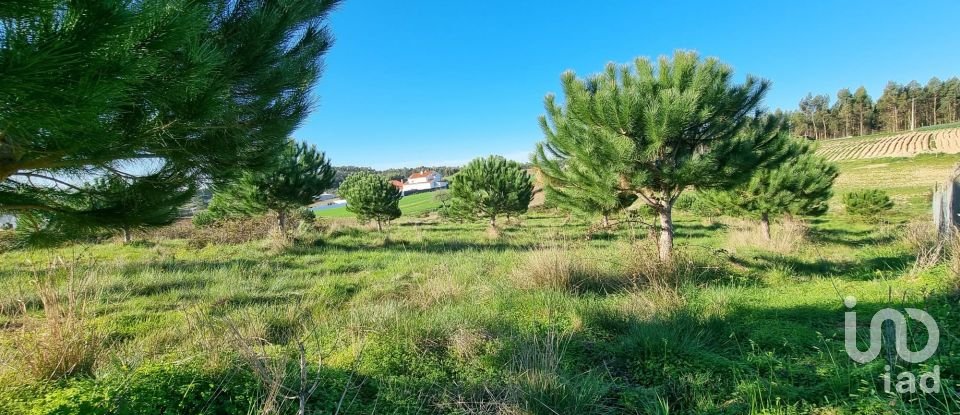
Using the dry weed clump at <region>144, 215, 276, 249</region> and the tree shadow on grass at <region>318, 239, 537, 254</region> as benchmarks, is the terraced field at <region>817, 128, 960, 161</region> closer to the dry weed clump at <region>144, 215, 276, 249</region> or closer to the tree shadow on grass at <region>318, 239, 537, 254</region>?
the tree shadow on grass at <region>318, 239, 537, 254</region>

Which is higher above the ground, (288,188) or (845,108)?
(845,108)

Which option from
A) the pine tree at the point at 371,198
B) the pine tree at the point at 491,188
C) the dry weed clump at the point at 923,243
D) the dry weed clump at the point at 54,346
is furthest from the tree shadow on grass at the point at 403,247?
the pine tree at the point at 371,198

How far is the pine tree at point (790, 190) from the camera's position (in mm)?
13125

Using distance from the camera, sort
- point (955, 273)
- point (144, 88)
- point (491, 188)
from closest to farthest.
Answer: point (144, 88), point (955, 273), point (491, 188)

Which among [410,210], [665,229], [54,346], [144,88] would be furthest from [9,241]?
[410,210]

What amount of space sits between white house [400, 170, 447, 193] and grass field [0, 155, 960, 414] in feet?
325

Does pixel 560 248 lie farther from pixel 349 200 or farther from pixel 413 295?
pixel 349 200

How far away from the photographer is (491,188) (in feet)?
72.0

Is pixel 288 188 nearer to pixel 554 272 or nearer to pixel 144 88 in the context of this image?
pixel 554 272

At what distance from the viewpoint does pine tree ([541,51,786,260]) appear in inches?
222

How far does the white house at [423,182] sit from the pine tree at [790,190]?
303ft

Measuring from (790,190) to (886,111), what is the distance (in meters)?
89.0

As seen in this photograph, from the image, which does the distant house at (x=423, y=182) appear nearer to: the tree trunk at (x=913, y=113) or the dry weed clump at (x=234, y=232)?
the dry weed clump at (x=234, y=232)

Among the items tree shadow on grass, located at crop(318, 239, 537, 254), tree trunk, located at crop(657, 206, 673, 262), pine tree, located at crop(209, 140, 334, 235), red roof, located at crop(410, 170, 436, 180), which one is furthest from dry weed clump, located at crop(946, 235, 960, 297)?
red roof, located at crop(410, 170, 436, 180)
